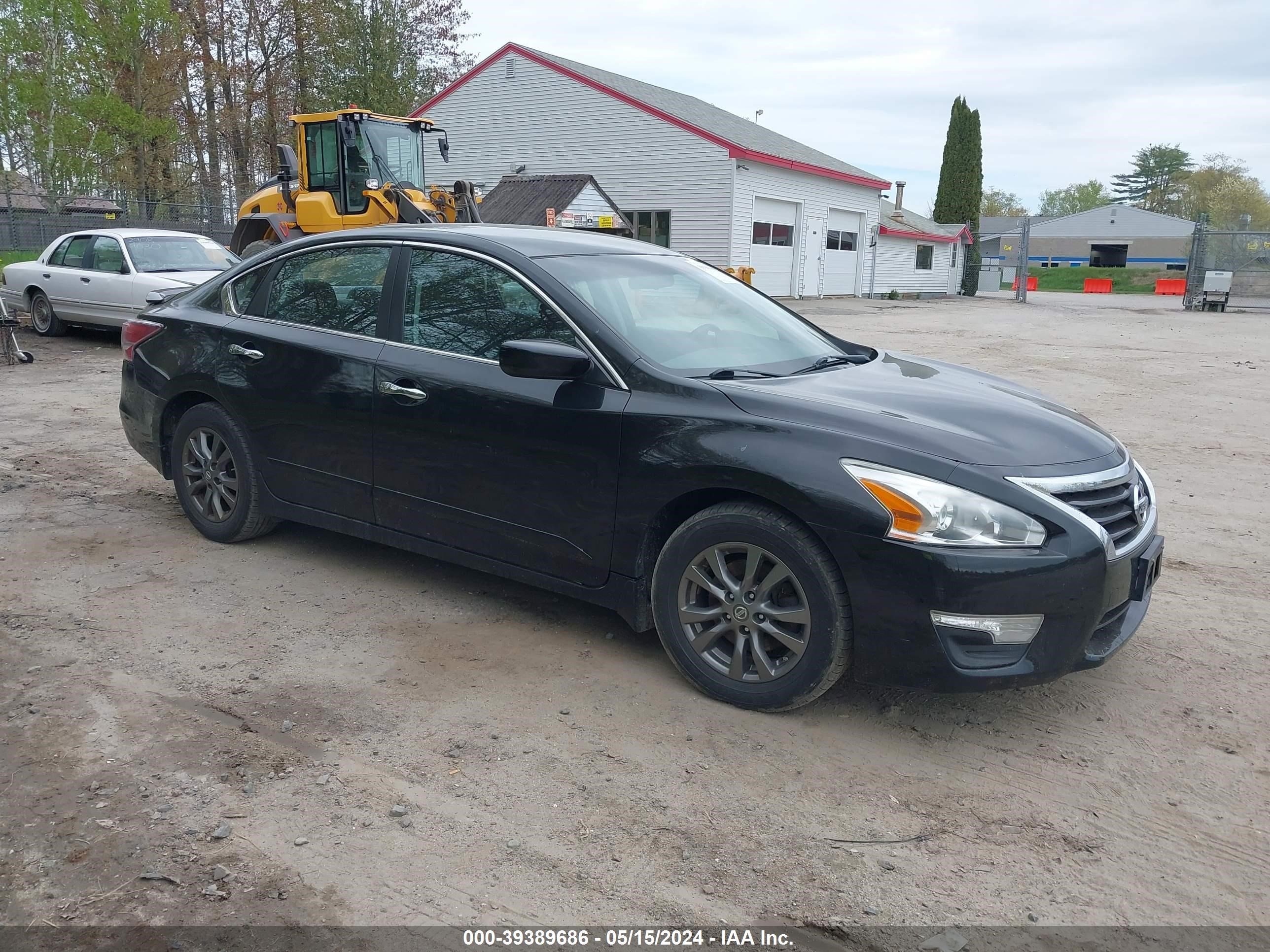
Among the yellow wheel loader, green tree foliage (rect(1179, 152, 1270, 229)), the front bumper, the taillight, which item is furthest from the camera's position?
green tree foliage (rect(1179, 152, 1270, 229))

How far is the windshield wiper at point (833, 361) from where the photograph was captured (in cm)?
431

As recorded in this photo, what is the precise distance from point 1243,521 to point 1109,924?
15.1ft

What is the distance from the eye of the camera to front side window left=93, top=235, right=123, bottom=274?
13.7 m

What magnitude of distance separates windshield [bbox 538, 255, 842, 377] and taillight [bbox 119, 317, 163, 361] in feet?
8.34

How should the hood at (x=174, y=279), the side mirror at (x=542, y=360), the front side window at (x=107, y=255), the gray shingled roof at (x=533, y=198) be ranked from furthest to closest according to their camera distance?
1. the gray shingled roof at (x=533, y=198)
2. the front side window at (x=107, y=255)
3. the hood at (x=174, y=279)
4. the side mirror at (x=542, y=360)

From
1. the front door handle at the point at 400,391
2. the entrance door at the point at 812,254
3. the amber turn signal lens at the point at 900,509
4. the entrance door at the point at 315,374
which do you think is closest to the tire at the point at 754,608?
the amber turn signal lens at the point at 900,509

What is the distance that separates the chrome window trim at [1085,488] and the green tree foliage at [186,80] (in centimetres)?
3585

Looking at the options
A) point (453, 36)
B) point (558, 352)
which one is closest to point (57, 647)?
point (558, 352)

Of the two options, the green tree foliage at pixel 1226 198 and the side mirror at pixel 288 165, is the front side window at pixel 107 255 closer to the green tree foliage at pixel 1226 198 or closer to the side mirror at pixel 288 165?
the side mirror at pixel 288 165

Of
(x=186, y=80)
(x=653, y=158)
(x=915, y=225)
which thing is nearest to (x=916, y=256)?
(x=915, y=225)

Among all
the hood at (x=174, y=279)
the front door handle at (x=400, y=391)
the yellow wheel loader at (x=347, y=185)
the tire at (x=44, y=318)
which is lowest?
the tire at (x=44, y=318)

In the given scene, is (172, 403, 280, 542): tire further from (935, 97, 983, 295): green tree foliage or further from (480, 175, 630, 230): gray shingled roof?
(935, 97, 983, 295): green tree foliage

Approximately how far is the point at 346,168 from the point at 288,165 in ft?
2.98

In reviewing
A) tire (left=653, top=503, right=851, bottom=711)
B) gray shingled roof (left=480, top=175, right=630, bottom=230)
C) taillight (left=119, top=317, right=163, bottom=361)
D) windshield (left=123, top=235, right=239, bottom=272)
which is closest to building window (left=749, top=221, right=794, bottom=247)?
gray shingled roof (left=480, top=175, right=630, bottom=230)
